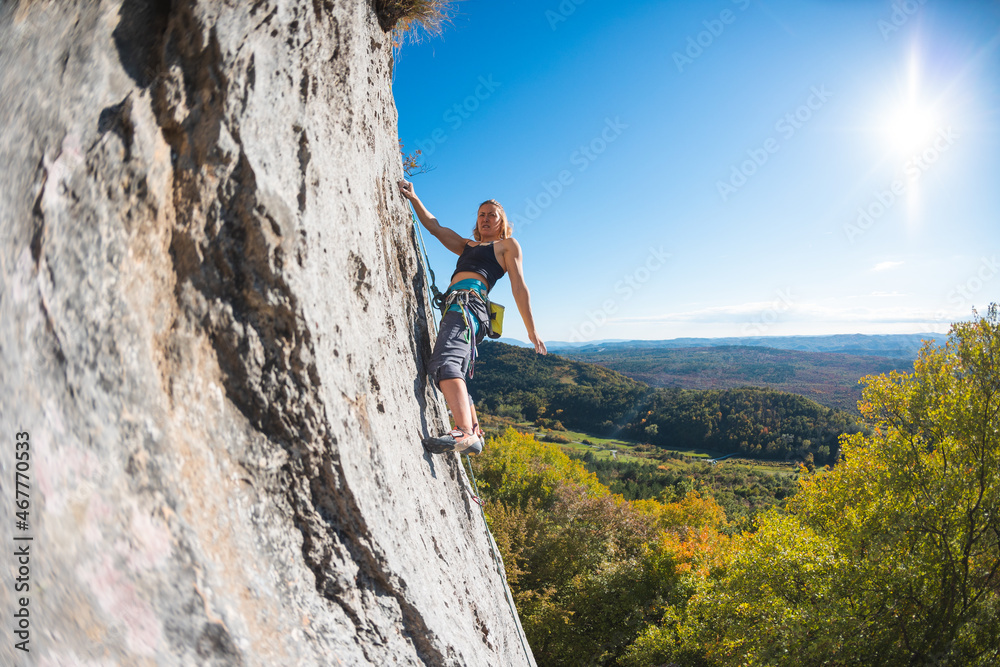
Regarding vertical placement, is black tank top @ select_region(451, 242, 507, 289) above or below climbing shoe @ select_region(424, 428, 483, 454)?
above

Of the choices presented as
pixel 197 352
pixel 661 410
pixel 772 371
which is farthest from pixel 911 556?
pixel 772 371

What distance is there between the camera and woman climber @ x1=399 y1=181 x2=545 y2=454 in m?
3.89

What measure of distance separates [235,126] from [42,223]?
0.95m

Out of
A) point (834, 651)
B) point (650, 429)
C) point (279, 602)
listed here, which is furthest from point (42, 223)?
point (650, 429)

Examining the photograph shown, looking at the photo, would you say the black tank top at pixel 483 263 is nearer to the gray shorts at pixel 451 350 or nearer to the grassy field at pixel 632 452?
the gray shorts at pixel 451 350

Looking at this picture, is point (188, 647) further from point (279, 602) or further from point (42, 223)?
point (42, 223)

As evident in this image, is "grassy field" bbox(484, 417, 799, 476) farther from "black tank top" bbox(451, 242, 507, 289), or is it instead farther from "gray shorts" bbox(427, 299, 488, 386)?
"gray shorts" bbox(427, 299, 488, 386)

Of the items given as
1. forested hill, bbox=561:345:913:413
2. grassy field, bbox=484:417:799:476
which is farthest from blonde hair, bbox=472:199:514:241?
forested hill, bbox=561:345:913:413

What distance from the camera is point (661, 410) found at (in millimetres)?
123188

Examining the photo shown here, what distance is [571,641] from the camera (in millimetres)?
17609

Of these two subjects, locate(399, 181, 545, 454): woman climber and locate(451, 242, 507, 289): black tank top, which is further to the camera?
locate(451, 242, 507, 289): black tank top

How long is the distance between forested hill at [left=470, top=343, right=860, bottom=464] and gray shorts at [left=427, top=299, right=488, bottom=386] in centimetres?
8831

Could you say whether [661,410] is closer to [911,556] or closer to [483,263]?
[911,556]

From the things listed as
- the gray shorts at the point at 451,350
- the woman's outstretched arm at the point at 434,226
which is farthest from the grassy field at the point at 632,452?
the gray shorts at the point at 451,350
